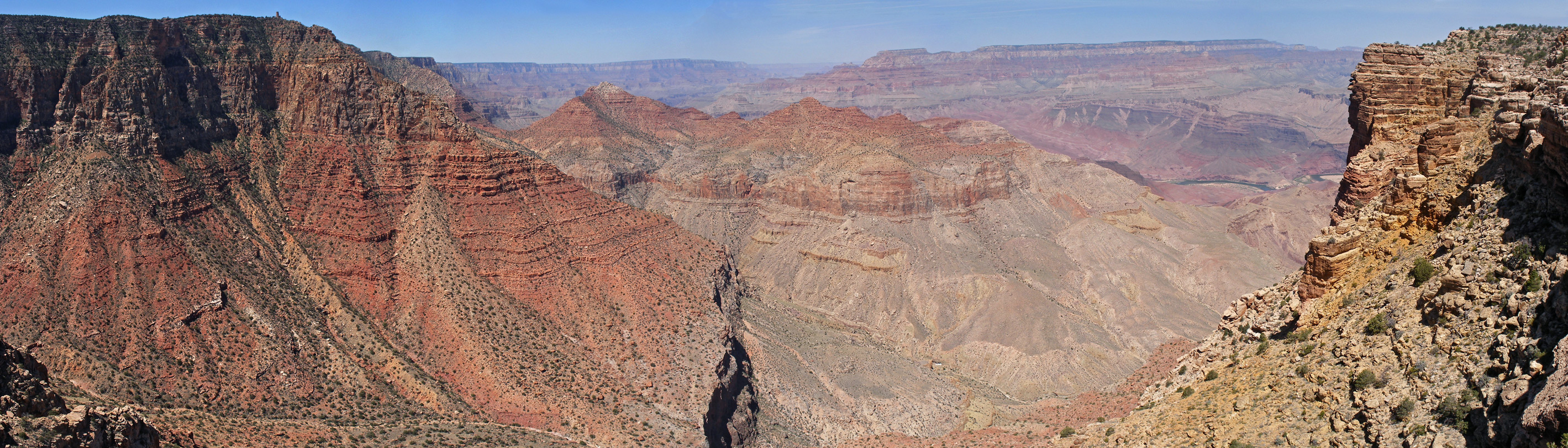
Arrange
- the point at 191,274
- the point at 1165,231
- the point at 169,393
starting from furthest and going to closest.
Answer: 1. the point at 1165,231
2. the point at 191,274
3. the point at 169,393

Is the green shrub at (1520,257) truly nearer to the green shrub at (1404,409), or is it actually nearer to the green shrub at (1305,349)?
the green shrub at (1404,409)

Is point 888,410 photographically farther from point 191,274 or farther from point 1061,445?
point 191,274

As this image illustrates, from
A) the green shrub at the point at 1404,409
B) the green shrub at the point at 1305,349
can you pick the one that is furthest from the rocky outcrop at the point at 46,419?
the green shrub at the point at 1305,349

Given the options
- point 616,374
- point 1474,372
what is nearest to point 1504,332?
point 1474,372

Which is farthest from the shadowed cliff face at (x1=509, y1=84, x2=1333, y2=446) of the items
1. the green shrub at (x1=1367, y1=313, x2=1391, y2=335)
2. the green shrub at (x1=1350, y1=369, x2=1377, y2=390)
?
the green shrub at (x1=1350, y1=369, x2=1377, y2=390)

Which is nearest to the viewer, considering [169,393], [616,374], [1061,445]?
[1061,445]

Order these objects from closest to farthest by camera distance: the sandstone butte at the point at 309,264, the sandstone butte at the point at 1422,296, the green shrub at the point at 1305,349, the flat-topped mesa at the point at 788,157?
the sandstone butte at the point at 1422,296, the green shrub at the point at 1305,349, the sandstone butte at the point at 309,264, the flat-topped mesa at the point at 788,157

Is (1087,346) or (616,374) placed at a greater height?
(616,374)
